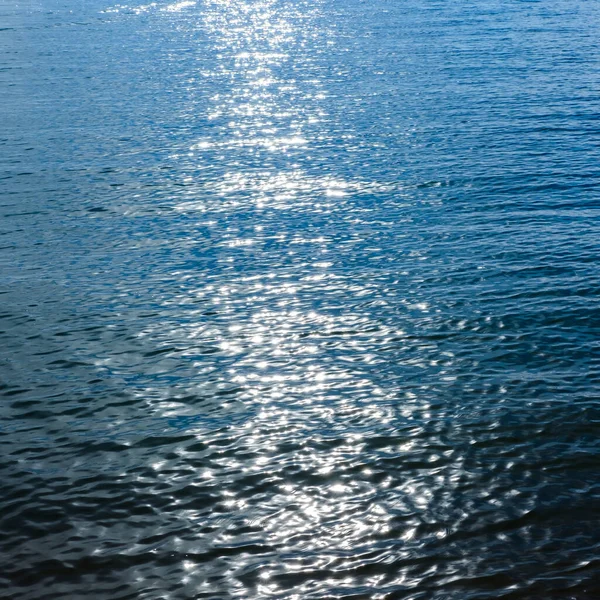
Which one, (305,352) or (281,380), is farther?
(305,352)

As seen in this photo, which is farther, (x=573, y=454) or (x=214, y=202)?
(x=214, y=202)

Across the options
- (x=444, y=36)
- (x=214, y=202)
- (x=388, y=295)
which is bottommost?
(x=388, y=295)

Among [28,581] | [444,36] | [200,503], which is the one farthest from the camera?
[444,36]

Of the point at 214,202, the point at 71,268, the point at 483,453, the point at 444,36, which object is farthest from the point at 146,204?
the point at 444,36

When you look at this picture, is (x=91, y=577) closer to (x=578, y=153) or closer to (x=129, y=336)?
(x=129, y=336)

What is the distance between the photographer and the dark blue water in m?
13.4

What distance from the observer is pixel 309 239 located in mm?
27938

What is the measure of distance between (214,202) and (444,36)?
154 ft

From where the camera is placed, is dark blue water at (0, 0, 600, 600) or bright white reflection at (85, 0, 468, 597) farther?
bright white reflection at (85, 0, 468, 597)

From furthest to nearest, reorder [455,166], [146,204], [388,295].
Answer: [455,166] < [146,204] < [388,295]

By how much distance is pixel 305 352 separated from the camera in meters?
20.2

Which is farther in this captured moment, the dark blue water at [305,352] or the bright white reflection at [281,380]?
the bright white reflection at [281,380]

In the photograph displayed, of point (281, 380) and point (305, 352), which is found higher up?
point (305, 352)

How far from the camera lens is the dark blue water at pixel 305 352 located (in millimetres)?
13430
